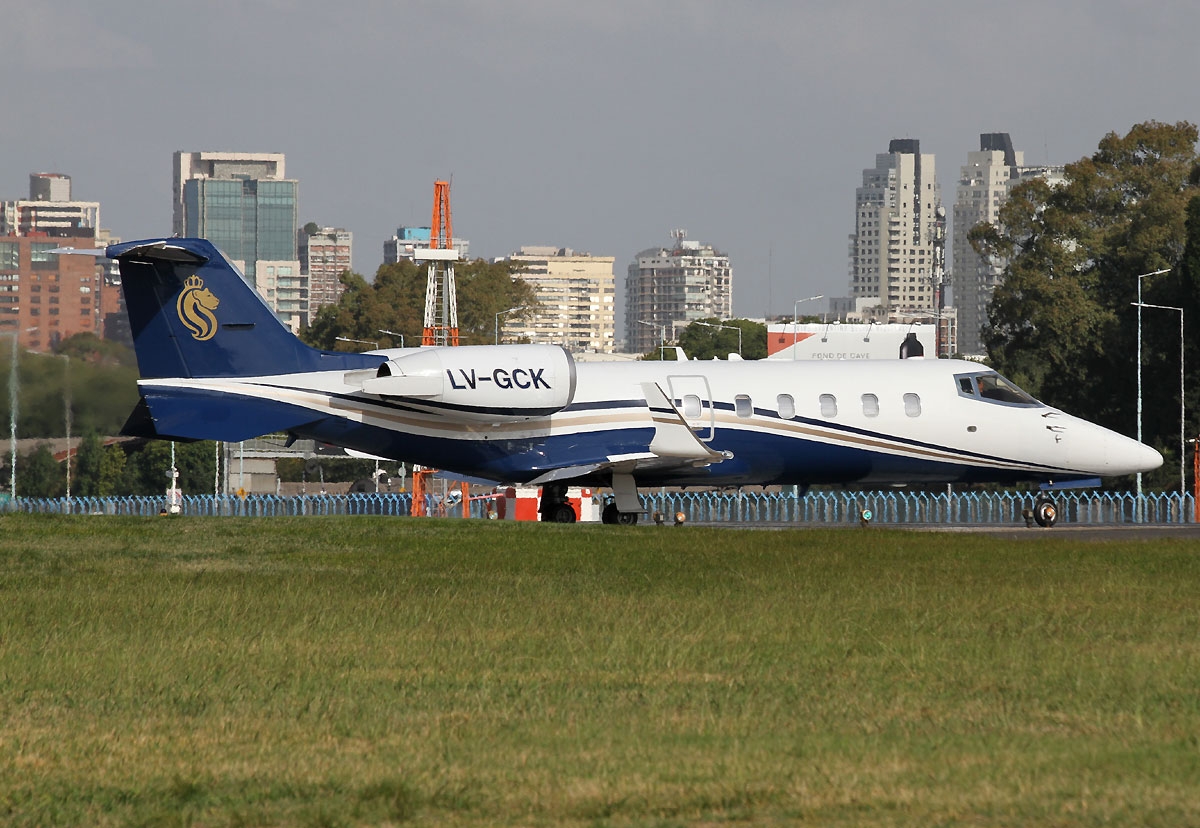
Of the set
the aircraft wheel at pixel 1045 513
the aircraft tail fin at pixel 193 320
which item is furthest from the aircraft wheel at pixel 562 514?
the aircraft wheel at pixel 1045 513

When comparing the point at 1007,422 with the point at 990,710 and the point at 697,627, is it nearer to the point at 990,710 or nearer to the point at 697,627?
the point at 697,627

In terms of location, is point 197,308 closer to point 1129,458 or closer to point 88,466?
point 1129,458

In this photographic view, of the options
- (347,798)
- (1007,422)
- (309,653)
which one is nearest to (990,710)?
(347,798)

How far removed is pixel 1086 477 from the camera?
36.8 m

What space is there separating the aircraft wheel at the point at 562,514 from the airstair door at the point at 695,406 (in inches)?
139

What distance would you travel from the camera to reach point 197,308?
3092 centimetres

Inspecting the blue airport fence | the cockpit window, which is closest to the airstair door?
the cockpit window

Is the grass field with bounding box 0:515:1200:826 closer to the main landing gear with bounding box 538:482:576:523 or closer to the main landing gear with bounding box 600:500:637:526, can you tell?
the main landing gear with bounding box 600:500:637:526

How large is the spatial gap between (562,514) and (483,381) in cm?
475

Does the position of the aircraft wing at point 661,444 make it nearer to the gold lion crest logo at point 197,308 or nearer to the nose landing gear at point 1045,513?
the gold lion crest logo at point 197,308

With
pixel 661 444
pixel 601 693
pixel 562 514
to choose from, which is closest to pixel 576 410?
pixel 661 444

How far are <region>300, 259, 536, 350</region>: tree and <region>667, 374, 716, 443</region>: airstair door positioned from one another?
315ft

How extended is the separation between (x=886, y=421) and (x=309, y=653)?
22.4 meters

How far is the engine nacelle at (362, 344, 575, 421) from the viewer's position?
3150 cm
